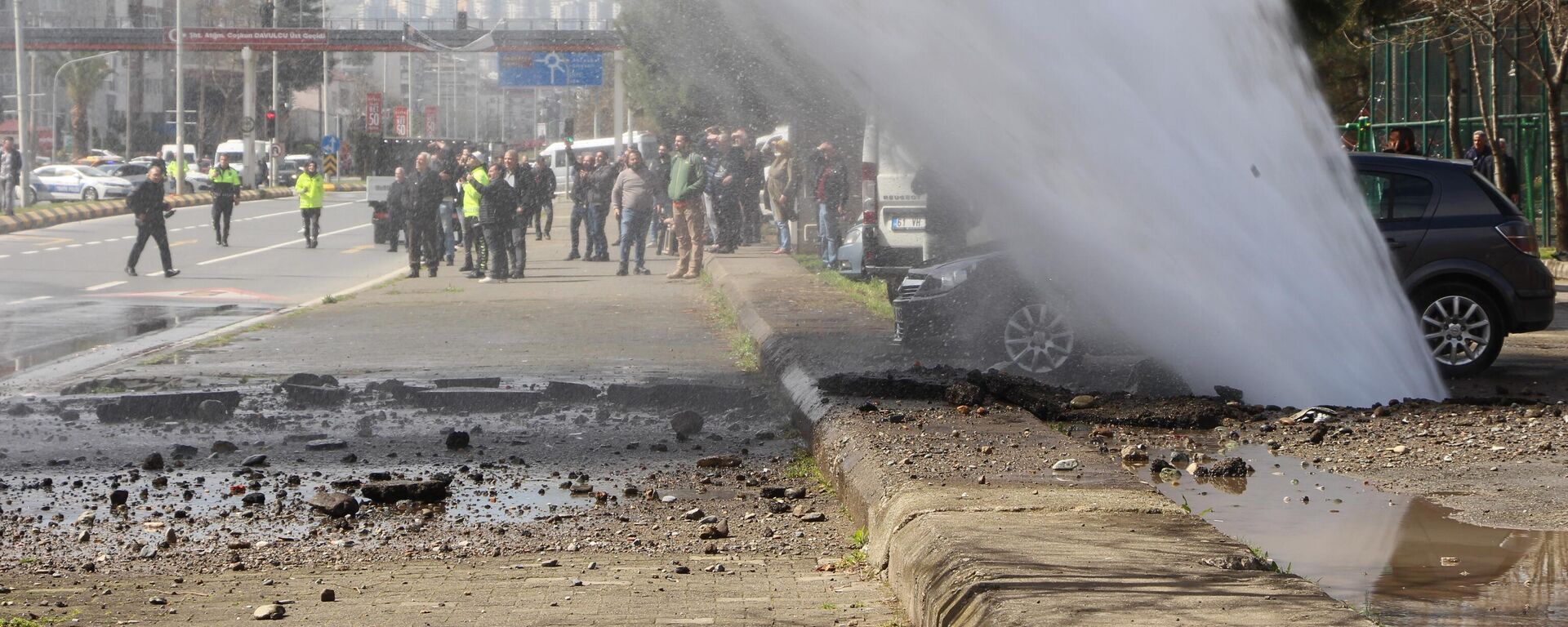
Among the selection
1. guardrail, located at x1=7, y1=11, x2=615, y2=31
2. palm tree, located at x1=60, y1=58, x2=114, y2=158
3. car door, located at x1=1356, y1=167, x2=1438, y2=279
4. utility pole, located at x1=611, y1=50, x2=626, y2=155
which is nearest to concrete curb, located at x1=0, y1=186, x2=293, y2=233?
guardrail, located at x1=7, y1=11, x2=615, y2=31

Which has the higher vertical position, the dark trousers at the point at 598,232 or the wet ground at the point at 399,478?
the dark trousers at the point at 598,232

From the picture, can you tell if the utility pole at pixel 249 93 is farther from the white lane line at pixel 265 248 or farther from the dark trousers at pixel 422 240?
the dark trousers at pixel 422 240

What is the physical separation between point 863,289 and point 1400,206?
7249 millimetres

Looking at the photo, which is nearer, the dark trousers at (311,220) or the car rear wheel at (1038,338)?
the car rear wheel at (1038,338)

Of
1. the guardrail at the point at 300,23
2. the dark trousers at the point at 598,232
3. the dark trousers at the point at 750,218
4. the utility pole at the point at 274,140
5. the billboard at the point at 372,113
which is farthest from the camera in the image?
the billboard at the point at 372,113

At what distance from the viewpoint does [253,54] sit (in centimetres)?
4706

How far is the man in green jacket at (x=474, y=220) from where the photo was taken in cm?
2039

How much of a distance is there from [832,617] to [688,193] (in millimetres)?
15449

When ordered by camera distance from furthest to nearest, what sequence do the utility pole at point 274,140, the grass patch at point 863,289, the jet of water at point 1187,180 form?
1. the utility pole at point 274,140
2. the grass patch at point 863,289
3. the jet of water at point 1187,180

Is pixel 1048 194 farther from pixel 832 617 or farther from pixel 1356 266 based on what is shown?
pixel 832 617

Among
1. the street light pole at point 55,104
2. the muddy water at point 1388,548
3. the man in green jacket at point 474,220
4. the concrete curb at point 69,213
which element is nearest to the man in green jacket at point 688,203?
the man in green jacket at point 474,220

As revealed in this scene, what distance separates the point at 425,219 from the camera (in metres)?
21.0

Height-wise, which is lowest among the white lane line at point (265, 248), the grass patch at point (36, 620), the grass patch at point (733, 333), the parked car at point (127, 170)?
the white lane line at point (265, 248)

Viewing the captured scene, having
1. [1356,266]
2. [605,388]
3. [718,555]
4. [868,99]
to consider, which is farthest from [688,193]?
[718,555]
